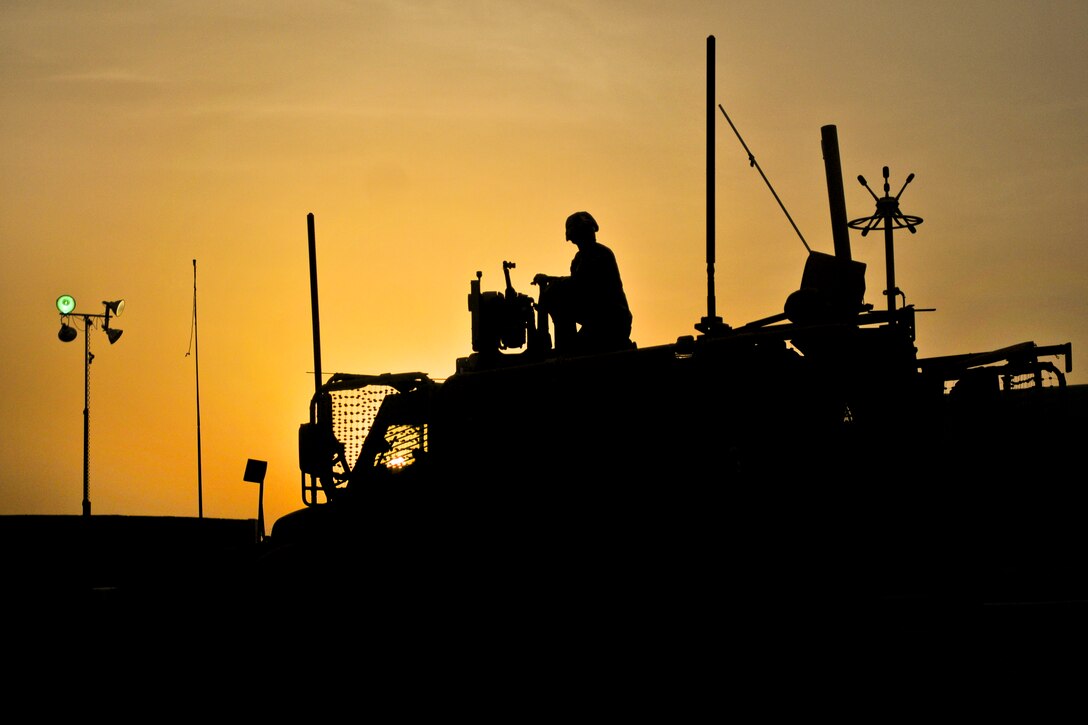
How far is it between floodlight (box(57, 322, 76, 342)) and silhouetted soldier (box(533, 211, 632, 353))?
954 inches

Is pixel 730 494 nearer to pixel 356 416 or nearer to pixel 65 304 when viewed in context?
pixel 356 416

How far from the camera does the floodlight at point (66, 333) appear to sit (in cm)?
3188

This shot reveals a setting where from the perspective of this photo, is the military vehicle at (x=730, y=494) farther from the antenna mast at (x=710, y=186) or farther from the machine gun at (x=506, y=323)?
the machine gun at (x=506, y=323)

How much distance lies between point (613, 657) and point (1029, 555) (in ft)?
8.54

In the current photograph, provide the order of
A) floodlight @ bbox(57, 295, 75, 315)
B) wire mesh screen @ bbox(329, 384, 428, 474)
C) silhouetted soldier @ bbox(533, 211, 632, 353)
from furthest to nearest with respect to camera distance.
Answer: floodlight @ bbox(57, 295, 75, 315) → silhouetted soldier @ bbox(533, 211, 632, 353) → wire mesh screen @ bbox(329, 384, 428, 474)

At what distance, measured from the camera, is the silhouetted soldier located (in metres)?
10.2

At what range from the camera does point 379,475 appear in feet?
31.0

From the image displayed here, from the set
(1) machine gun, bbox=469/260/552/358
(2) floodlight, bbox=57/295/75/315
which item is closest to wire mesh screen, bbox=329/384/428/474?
(1) machine gun, bbox=469/260/552/358

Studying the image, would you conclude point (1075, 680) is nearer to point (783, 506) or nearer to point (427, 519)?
point (783, 506)

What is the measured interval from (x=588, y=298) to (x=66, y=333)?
2482 cm

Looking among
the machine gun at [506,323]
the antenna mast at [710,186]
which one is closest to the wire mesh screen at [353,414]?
the machine gun at [506,323]

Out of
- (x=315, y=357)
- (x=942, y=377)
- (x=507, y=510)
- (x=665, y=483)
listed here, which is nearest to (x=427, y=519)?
(x=507, y=510)

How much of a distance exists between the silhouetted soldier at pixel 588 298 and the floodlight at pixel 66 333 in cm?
2422

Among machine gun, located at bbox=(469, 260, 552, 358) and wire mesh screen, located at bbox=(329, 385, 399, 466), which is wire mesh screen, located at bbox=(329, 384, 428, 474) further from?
machine gun, located at bbox=(469, 260, 552, 358)
